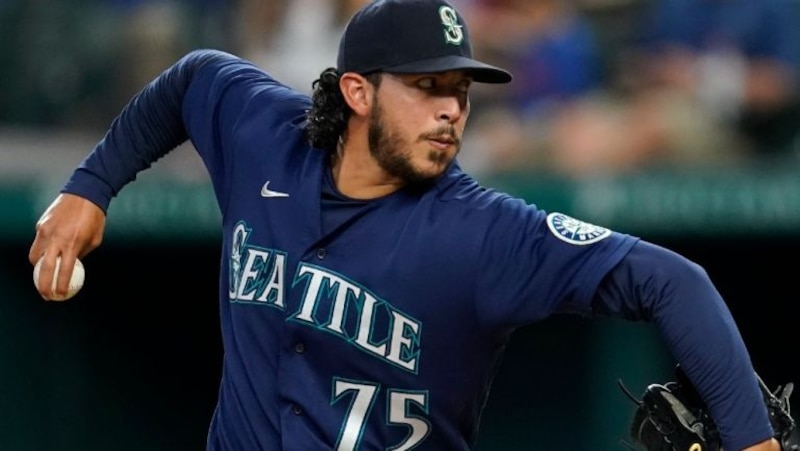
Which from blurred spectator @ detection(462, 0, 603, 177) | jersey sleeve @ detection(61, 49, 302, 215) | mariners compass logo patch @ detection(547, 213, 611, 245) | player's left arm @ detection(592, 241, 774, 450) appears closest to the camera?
player's left arm @ detection(592, 241, 774, 450)

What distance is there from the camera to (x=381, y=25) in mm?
3184

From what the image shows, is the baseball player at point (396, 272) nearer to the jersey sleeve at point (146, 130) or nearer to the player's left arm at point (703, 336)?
the player's left arm at point (703, 336)

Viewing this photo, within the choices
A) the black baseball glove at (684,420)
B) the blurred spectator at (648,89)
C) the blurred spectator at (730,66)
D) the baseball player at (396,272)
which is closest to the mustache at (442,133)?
the baseball player at (396,272)

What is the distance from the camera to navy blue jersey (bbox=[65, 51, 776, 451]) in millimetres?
2980

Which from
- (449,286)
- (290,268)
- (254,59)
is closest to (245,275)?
(290,268)

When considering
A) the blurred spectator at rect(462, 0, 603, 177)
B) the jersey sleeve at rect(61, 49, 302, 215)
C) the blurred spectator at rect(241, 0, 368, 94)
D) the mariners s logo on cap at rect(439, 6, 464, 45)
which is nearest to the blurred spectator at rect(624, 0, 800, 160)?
the blurred spectator at rect(462, 0, 603, 177)

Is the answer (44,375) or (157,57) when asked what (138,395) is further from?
(157,57)

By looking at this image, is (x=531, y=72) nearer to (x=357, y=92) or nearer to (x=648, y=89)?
(x=648, y=89)

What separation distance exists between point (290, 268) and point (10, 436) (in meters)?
3.73

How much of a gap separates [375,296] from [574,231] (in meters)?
0.42

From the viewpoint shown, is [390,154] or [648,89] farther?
[648,89]

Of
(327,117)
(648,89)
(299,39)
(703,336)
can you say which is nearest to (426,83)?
(327,117)

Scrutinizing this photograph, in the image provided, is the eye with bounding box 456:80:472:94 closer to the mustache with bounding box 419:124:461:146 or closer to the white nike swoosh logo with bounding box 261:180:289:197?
the mustache with bounding box 419:124:461:146

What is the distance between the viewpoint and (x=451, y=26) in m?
3.17
